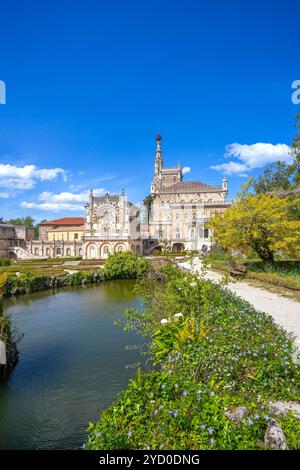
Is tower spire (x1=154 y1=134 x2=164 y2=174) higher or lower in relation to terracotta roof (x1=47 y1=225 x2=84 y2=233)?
higher

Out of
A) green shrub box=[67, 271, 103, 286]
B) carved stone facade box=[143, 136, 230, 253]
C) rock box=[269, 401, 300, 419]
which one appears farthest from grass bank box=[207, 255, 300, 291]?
carved stone facade box=[143, 136, 230, 253]

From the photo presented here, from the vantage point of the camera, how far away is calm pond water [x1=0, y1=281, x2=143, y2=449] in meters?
5.70

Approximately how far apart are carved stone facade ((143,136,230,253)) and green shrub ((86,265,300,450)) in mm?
47187

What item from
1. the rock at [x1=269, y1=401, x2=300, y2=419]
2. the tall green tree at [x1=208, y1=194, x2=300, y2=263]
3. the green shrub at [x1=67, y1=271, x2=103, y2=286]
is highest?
the tall green tree at [x1=208, y1=194, x2=300, y2=263]

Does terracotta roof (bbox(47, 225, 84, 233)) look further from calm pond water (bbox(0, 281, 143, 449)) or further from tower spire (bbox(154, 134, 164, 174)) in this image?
calm pond water (bbox(0, 281, 143, 449))

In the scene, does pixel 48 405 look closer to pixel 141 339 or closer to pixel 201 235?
pixel 141 339

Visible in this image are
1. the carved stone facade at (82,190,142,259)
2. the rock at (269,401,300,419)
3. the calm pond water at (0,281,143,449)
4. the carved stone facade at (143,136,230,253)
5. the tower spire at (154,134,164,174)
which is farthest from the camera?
the tower spire at (154,134,164,174)

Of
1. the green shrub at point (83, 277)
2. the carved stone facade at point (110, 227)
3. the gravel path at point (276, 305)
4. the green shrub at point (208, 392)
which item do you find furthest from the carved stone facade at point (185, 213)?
the green shrub at point (208, 392)

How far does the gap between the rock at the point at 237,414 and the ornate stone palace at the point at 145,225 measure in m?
44.4

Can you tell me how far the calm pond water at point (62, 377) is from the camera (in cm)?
570

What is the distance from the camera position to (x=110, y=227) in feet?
177

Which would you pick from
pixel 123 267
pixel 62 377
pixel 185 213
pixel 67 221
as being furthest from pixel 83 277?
pixel 67 221

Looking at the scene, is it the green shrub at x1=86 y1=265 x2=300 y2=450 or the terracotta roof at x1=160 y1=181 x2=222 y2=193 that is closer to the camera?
the green shrub at x1=86 y1=265 x2=300 y2=450

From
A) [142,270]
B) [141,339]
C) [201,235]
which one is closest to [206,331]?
[141,339]
